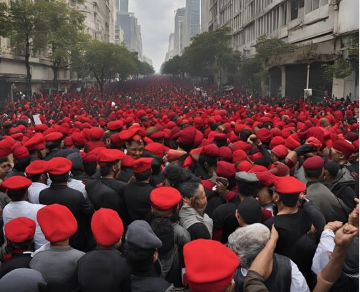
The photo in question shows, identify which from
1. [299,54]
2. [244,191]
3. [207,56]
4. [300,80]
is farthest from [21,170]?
[207,56]

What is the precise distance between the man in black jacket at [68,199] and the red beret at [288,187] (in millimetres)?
2016

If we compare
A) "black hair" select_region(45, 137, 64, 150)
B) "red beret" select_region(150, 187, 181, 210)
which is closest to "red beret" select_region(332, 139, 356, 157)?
"red beret" select_region(150, 187, 181, 210)

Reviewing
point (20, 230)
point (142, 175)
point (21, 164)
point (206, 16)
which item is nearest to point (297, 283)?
point (142, 175)

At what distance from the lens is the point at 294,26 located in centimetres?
3550

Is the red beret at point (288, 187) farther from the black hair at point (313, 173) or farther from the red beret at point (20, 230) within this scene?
the red beret at point (20, 230)

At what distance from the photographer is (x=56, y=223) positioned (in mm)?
3107

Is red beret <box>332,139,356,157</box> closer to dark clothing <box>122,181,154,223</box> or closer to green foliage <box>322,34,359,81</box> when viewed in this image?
dark clothing <box>122,181,154,223</box>

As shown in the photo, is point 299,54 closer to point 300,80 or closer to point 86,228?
point 300,80

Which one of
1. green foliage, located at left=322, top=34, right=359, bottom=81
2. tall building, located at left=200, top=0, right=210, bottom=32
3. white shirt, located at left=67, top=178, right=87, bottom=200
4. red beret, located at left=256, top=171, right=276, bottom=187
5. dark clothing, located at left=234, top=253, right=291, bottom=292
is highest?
tall building, located at left=200, top=0, right=210, bottom=32

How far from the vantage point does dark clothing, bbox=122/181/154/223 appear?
4.12m

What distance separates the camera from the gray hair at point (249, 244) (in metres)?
2.64

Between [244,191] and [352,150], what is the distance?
7.70 ft

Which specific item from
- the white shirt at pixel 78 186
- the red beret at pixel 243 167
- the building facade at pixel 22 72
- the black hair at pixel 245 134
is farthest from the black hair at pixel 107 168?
the building facade at pixel 22 72

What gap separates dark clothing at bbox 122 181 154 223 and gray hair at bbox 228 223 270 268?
1.57 meters
